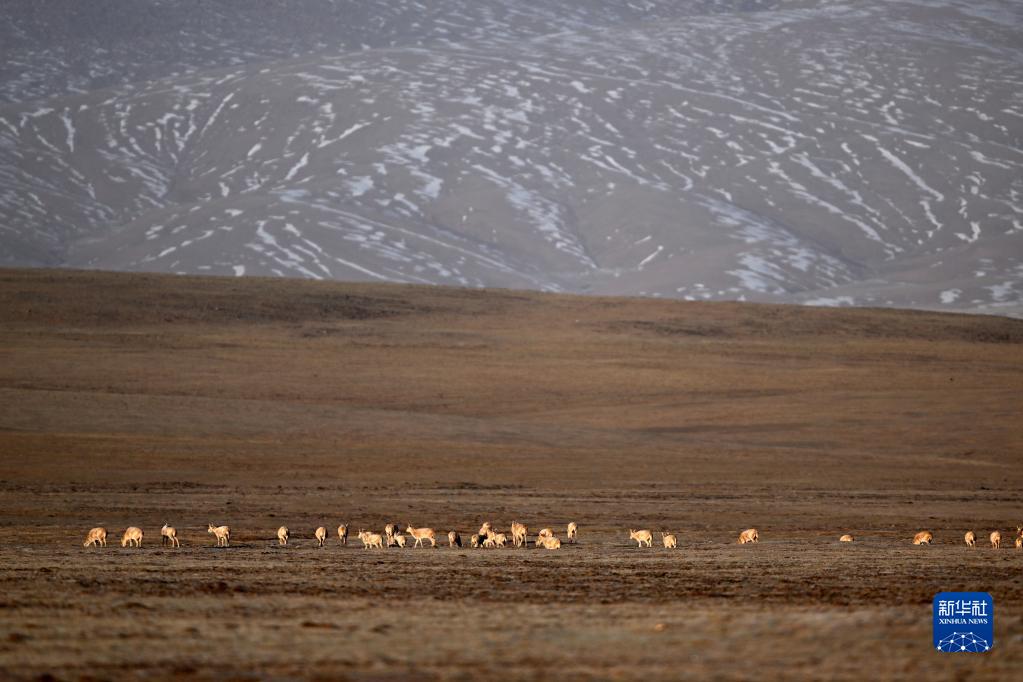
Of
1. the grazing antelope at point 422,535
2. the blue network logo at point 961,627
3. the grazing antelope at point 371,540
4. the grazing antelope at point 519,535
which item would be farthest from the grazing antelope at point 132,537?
the blue network logo at point 961,627

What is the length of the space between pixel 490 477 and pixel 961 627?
26608 millimetres

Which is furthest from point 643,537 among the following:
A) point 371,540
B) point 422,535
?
point 371,540

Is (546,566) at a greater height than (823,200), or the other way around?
(823,200)

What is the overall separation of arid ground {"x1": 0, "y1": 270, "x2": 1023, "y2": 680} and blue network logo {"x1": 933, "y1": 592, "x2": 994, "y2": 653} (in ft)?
0.48

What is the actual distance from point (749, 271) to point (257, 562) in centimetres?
14189

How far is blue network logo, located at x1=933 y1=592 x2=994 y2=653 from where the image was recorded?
34.6 ft

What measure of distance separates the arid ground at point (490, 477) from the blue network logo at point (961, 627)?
0.48 ft

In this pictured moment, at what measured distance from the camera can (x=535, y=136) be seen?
196250mm

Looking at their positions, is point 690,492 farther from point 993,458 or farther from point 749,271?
point 749,271

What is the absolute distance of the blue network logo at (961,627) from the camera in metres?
10.5

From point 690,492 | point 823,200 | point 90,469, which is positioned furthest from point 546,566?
point 823,200

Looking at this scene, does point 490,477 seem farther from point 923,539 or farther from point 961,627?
point 961,627

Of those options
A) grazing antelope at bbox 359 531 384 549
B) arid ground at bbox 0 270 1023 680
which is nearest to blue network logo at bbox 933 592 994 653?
arid ground at bbox 0 270 1023 680

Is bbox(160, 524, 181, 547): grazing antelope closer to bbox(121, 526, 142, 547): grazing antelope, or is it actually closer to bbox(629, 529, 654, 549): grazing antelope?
bbox(121, 526, 142, 547): grazing antelope
